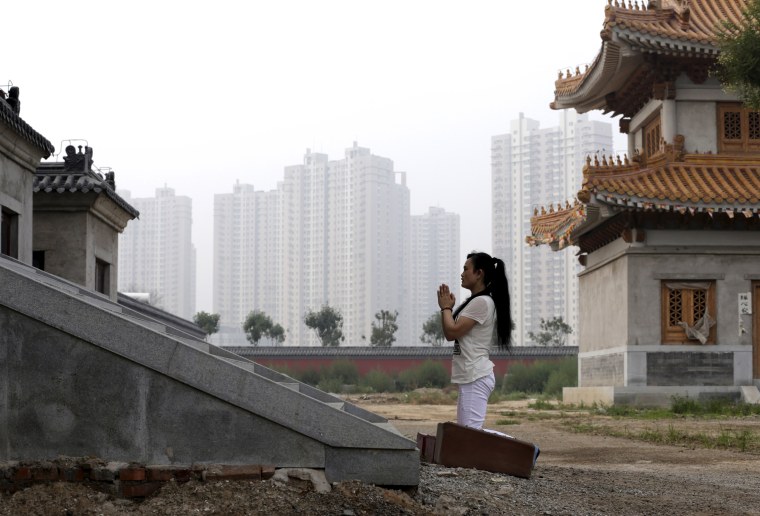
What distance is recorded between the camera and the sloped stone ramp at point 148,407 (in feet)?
20.8

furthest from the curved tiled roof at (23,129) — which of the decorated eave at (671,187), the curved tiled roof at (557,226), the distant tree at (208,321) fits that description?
the distant tree at (208,321)

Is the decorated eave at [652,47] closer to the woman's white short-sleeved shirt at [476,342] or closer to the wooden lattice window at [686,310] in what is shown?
the wooden lattice window at [686,310]

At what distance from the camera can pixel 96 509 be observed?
5855 millimetres

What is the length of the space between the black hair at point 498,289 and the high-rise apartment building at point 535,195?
95.0m

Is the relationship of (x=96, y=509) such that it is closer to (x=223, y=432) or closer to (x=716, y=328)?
(x=223, y=432)

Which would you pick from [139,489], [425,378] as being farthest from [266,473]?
[425,378]

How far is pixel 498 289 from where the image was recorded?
7801 mm

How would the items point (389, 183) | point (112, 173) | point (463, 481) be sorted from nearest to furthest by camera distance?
point (463, 481) < point (112, 173) < point (389, 183)

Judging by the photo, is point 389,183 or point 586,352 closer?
point 586,352

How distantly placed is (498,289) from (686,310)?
14694 mm

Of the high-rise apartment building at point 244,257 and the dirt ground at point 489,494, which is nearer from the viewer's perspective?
the dirt ground at point 489,494

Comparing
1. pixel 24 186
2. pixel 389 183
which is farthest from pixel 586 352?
pixel 389 183

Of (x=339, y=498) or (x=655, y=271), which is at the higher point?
A: (x=655, y=271)

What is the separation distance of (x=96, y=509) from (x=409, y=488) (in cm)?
189
